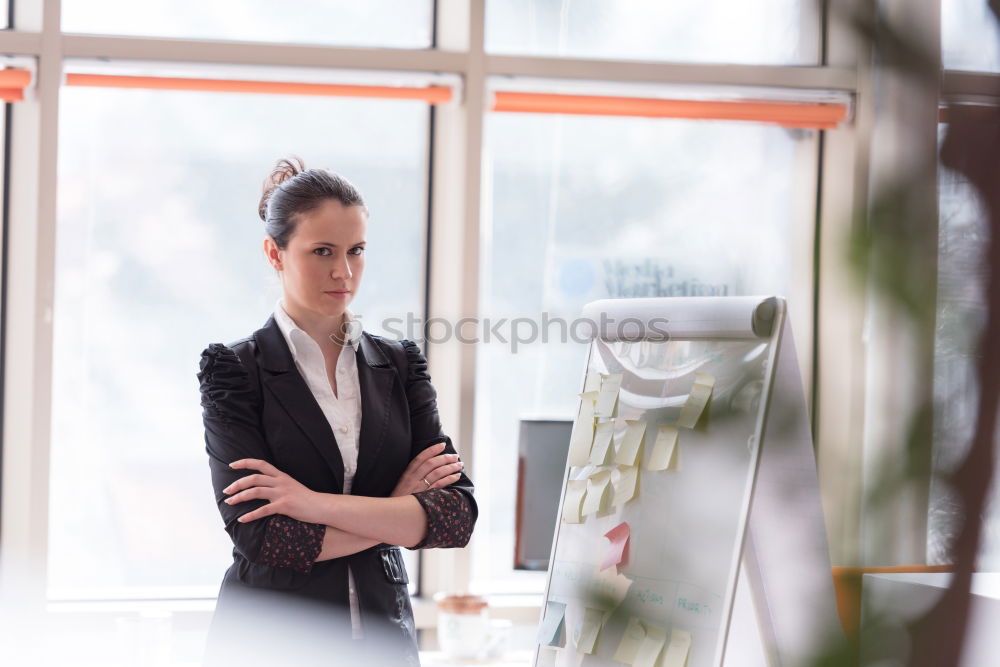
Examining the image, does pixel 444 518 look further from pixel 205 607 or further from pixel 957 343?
pixel 957 343

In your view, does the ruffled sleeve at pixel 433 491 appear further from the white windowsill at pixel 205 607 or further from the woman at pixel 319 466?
the white windowsill at pixel 205 607

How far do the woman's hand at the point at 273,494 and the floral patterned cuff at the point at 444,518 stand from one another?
0.22 m

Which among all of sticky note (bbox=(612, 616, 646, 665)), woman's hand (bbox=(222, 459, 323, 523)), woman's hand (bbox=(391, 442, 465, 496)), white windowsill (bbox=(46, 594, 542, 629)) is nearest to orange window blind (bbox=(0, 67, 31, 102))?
white windowsill (bbox=(46, 594, 542, 629))

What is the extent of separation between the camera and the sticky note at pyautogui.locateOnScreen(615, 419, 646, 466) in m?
1.96

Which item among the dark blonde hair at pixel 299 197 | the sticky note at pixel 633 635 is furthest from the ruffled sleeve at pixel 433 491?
the sticky note at pixel 633 635

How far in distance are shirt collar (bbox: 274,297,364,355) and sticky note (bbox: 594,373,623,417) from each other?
1.80 feet

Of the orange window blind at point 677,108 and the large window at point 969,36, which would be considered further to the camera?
the orange window blind at point 677,108

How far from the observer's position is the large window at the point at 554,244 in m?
3.31

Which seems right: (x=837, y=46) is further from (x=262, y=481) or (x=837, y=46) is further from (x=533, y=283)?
(x=533, y=283)

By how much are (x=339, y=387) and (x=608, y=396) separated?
0.59m

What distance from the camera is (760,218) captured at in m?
3.38

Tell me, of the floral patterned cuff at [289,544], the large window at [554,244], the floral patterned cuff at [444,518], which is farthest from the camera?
the large window at [554,244]

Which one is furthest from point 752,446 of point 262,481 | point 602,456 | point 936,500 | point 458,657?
point 458,657

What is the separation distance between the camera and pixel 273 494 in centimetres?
179
